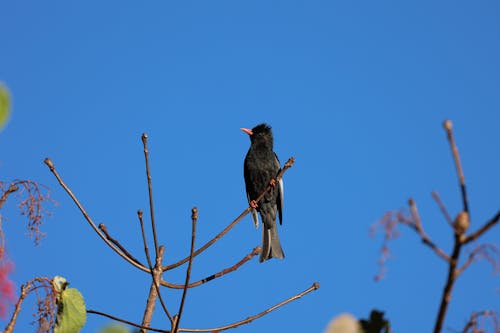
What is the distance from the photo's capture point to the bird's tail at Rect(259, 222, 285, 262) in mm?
8211

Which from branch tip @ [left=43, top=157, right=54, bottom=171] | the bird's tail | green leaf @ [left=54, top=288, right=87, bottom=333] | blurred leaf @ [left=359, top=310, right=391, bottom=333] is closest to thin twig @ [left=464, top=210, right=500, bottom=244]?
blurred leaf @ [left=359, top=310, right=391, bottom=333]

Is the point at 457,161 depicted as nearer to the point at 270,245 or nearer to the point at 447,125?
the point at 447,125

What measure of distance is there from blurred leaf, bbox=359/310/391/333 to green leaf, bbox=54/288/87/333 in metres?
1.23

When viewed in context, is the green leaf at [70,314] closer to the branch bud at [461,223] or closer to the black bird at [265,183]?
the branch bud at [461,223]

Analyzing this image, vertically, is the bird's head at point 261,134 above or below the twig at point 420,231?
above

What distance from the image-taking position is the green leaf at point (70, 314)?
221cm

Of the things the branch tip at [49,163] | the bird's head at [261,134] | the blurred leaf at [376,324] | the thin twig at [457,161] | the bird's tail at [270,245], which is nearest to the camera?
the thin twig at [457,161]

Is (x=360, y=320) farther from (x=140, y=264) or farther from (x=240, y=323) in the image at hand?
(x=140, y=264)

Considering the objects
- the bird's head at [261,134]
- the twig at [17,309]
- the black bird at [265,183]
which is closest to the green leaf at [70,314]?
the twig at [17,309]

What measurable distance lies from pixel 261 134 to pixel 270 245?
1869 millimetres

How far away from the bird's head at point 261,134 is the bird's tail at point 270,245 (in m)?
1.35

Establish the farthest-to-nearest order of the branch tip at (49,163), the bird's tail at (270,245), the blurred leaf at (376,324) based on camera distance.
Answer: the bird's tail at (270,245) < the branch tip at (49,163) < the blurred leaf at (376,324)

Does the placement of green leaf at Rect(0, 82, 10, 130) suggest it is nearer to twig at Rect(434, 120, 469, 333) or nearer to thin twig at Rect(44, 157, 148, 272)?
twig at Rect(434, 120, 469, 333)

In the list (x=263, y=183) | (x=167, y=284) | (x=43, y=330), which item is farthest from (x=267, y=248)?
(x=43, y=330)
